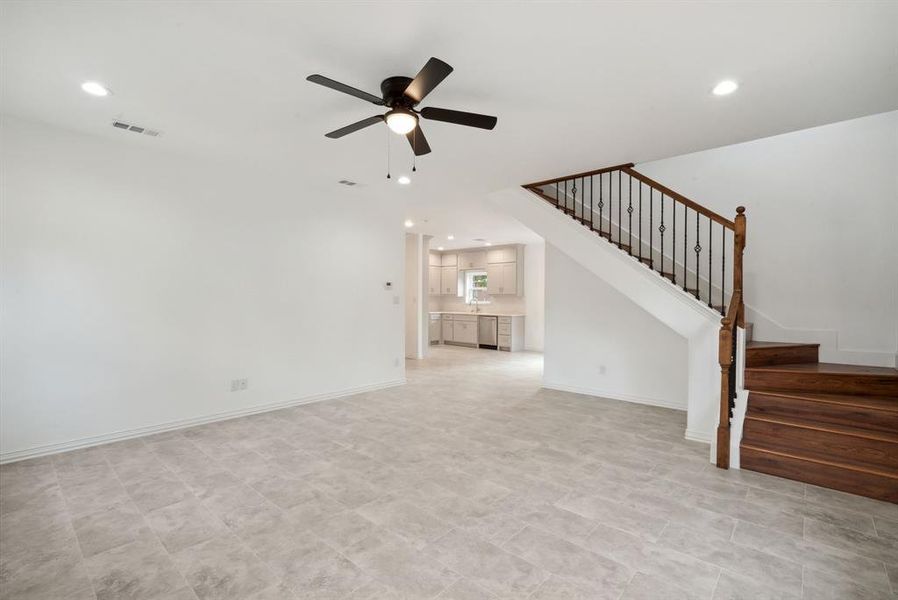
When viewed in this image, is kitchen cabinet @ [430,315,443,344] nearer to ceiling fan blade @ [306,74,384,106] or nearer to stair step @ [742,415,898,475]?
stair step @ [742,415,898,475]

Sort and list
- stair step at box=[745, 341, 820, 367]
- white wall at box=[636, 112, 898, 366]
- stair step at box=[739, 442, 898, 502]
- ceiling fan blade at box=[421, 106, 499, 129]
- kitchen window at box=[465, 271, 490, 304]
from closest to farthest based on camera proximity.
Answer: ceiling fan blade at box=[421, 106, 499, 129] → stair step at box=[739, 442, 898, 502] → stair step at box=[745, 341, 820, 367] → white wall at box=[636, 112, 898, 366] → kitchen window at box=[465, 271, 490, 304]

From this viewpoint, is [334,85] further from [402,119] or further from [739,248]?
[739,248]

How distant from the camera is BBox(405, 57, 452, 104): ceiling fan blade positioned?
6.63 feet

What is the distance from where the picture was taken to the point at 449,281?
11.1 meters

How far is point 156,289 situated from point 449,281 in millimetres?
7795

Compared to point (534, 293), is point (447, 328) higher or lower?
lower

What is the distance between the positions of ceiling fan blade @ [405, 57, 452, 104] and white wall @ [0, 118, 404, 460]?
9.32 feet

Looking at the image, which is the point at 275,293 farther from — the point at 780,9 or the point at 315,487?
the point at 780,9

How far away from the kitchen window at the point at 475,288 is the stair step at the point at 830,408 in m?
7.91

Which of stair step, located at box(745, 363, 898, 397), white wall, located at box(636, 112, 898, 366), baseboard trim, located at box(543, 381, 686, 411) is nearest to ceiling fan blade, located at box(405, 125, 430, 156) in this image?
stair step, located at box(745, 363, 898, 397)

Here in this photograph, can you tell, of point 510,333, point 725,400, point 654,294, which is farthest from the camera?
point 510,333

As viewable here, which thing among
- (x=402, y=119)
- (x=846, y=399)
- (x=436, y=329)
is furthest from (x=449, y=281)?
(x=846, y=399)

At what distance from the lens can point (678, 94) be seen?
2793 mm

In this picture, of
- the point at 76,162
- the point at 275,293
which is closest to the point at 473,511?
the point at 275,293
